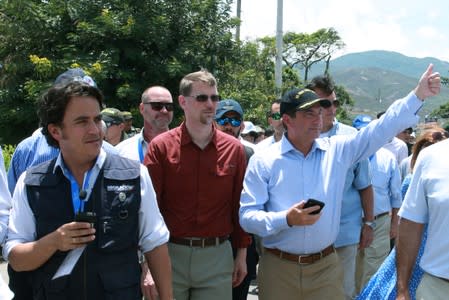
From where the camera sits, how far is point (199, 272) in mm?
3803

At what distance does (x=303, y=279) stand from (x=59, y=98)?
2.09 meters

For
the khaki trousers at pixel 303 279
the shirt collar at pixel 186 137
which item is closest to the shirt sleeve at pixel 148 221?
the shirt collar at pixel 186 137

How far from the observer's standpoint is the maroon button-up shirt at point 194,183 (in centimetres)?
380

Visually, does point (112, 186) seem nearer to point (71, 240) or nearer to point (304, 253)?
point (71, 240)

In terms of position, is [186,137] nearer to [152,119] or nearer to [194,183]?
[194,183]

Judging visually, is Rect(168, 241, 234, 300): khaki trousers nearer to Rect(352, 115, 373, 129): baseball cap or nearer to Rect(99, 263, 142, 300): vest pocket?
Rect(99, 263, 142, 300): vest pocket

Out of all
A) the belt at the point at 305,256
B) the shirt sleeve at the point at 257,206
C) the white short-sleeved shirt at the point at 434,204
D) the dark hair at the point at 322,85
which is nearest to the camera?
the white short-sleeved shirt at the point at 434,204

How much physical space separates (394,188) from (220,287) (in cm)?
297

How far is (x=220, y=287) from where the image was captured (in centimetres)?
385

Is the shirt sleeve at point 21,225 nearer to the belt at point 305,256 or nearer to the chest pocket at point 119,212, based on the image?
the chest pocket at point 119,212

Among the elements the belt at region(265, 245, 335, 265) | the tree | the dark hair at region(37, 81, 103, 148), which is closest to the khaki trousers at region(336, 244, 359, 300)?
the belt at region(265, 245, 335, 265)

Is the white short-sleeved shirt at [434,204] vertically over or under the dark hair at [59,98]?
under

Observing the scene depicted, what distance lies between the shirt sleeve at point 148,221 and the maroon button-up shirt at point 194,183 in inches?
40.4

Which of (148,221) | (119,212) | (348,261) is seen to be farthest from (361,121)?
(119,212)
